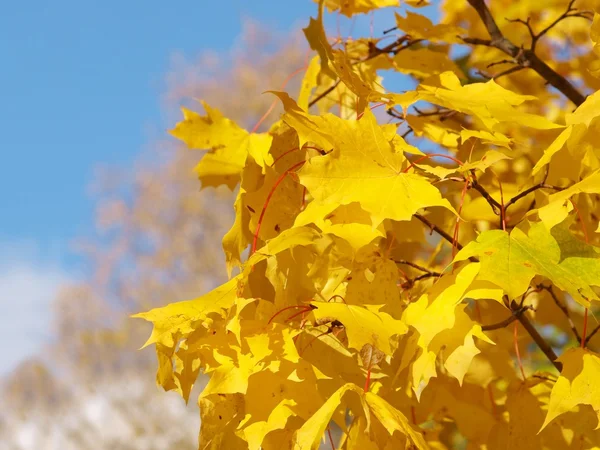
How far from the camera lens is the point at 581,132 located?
0.76 metres

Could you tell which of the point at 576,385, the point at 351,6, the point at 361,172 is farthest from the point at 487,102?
the point at 351,6

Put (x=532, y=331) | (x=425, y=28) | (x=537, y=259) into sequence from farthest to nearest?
1. (x=425, y=28)
2. (x=532, y=331)
3. (x=537, y=259)

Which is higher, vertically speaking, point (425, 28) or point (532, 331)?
point (425, 28)

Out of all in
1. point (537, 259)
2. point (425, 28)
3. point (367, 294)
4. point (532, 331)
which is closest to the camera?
point (537, 259)

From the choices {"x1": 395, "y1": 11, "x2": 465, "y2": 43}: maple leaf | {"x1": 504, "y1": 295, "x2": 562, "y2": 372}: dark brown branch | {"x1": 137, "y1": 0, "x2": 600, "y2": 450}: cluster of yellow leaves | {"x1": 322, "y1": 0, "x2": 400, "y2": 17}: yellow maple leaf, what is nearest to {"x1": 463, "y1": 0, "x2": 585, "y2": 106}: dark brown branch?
{"x1": 395, "y1": 11, "x2": 465, "y2": 43}: maple leaf

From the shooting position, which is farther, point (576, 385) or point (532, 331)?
point (532, 331)

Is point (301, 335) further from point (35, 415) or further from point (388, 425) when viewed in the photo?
point (35, 415)

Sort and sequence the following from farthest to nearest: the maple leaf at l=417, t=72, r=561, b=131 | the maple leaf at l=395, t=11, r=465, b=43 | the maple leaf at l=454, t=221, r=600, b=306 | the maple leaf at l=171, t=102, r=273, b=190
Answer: the maple leaf at l=395, t=11, r=465, b=43, the maple leaf at l=171, t=102, r=273, b=190, the maple leaf at l=417, t=72, r=561, b=131, the maple leaf at l=454, t=221, r=600, b=306

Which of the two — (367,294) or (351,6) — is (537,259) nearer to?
(367,294)

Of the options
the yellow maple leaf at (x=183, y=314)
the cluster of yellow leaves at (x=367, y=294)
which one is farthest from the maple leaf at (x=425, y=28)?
the yellow maple leaf at (x=183, y=314)

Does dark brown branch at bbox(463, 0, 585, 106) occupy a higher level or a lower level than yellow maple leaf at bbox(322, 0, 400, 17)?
lower

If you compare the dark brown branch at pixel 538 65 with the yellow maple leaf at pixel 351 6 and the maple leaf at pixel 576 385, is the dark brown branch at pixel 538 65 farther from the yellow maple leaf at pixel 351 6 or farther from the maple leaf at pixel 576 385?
the maple leaf at pixel 576 385

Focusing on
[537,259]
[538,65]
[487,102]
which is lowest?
[537,259]

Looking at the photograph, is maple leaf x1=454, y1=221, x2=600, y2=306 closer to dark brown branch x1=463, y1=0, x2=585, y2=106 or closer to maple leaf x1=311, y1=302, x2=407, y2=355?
maple leaf x1=311, y1=302, x2=407, y2=355
